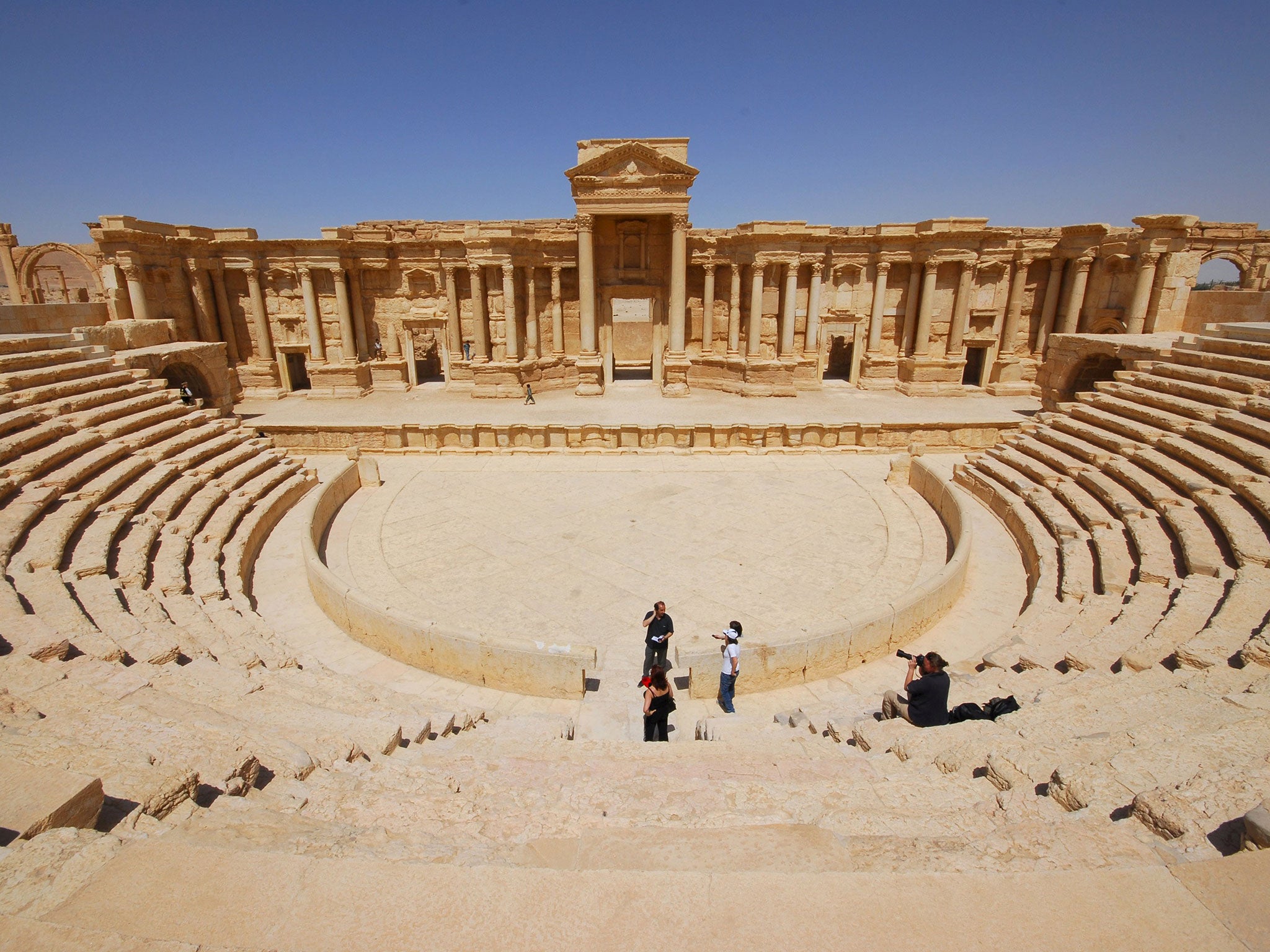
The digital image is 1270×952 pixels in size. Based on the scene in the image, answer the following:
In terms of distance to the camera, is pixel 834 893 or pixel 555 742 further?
pixel 555 742

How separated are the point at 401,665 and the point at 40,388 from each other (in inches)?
413

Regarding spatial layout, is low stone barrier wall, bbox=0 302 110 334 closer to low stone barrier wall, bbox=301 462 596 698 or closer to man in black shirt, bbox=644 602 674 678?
low stone barrier wall, bbox=301 462 596 698

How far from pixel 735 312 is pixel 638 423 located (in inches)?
350

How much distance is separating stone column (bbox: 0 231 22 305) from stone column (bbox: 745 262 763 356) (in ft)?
107

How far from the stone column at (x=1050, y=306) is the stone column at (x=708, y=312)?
12.8 m

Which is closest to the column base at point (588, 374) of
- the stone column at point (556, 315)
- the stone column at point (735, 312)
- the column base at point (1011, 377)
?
the stone column at point (556, 315)

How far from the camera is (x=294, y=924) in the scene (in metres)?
2.54

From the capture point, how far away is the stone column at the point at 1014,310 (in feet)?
78.0

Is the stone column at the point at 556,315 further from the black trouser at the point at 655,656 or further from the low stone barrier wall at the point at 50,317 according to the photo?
the black trouser at the point at 655,656

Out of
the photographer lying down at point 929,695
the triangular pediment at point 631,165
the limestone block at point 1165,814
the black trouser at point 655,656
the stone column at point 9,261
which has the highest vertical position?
the triangular pediment at point 631,165

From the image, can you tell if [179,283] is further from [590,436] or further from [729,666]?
[729,666]

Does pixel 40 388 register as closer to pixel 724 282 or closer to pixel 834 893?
pixel 834 893

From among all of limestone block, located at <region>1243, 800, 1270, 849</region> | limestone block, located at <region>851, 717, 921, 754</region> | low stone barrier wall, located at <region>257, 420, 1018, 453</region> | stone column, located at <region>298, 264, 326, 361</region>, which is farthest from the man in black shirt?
stone column, located at <region>298, 264, 326, 361</region>

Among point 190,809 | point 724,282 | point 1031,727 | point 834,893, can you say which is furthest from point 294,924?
point 724,282
